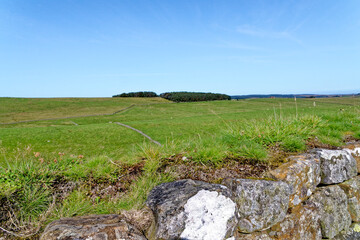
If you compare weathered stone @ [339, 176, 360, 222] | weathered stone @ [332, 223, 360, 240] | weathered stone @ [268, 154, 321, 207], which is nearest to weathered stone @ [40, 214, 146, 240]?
weathered stone @ [268, 154, 321, 207]

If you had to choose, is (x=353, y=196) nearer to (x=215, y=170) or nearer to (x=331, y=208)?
(x=331, y=208)

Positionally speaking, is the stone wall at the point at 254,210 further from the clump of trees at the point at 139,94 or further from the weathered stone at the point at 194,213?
the clump of trees at the point at 139,94

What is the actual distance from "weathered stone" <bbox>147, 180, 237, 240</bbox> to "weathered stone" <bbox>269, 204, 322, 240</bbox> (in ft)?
3.34

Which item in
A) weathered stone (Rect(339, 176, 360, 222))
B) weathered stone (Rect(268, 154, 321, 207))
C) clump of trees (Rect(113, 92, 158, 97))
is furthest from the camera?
clump of trees (Rect(113, 92, 158, 97))

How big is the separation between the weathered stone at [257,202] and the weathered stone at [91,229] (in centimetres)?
136

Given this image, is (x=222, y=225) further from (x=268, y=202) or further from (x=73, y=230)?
(x=73, y=230)

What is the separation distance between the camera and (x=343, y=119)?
7.80 meters

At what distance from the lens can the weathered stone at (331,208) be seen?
3732 mm

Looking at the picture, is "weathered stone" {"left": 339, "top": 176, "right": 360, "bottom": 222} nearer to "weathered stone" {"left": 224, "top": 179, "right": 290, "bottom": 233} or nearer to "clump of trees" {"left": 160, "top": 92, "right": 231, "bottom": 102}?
"weathered stone" {"left": 224, "top": 179, "right": 290, "bottom": 233}

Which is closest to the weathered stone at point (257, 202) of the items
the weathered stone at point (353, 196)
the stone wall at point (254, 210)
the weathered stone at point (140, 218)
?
the stone wall at point (254, 210)

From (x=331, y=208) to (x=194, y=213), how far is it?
286 cm

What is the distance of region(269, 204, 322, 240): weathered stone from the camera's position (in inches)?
128

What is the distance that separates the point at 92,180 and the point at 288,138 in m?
3.90

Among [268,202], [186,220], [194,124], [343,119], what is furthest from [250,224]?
[194,124]
